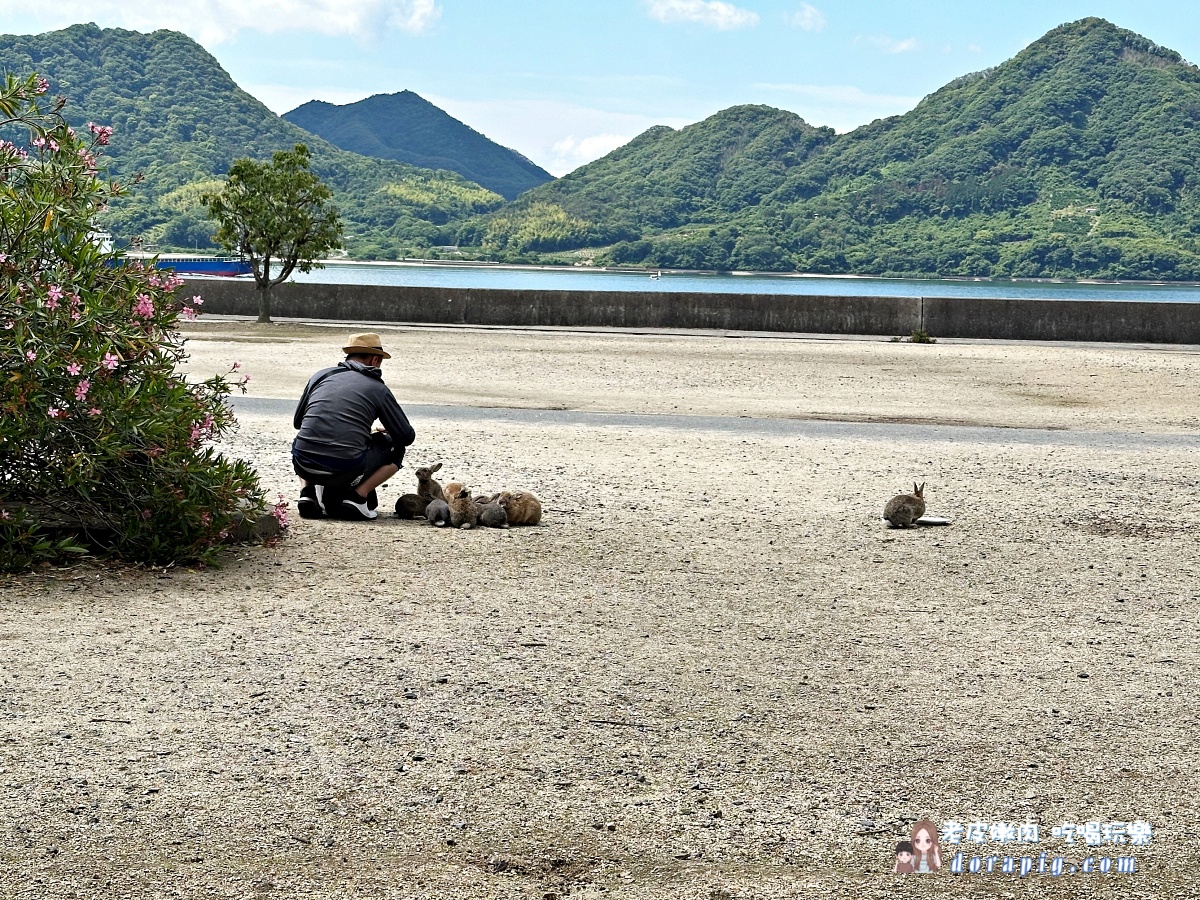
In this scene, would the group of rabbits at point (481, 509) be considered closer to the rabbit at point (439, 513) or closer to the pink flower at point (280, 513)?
the rabbit at point (439, 513)

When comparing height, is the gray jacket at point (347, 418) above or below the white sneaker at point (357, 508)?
above

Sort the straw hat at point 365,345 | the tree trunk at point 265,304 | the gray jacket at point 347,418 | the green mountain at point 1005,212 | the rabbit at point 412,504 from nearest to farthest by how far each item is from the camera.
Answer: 1. the gray jacket at point 347,418
2. the rabbit at point 412,504
3. the straw hat at point 365,345
4. the tree trunk at point 265,304
5. the green mountain at point 1005,212

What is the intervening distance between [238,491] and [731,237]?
171 meters

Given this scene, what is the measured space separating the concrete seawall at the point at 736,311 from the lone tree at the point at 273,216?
1321 millimetres

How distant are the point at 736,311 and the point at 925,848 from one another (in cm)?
2794

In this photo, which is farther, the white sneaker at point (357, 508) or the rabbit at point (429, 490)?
the rabbit at point (429, 490)

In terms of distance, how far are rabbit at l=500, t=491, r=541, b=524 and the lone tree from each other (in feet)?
76.6

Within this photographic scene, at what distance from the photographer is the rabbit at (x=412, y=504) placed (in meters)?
8.67

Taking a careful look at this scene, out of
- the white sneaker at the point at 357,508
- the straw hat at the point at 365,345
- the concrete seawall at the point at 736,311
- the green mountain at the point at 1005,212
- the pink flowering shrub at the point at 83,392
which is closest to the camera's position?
the pink flowering shrub at the point at 83,392

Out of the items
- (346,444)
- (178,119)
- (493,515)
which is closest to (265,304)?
(346,444)

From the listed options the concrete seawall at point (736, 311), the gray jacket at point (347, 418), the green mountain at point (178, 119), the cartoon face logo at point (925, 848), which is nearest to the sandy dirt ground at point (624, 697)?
the cartoon face logo at point (925, 848)

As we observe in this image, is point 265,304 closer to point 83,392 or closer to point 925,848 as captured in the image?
point 83,392

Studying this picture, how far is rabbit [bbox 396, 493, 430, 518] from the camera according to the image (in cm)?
867

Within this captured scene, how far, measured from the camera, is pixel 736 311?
103 feet
